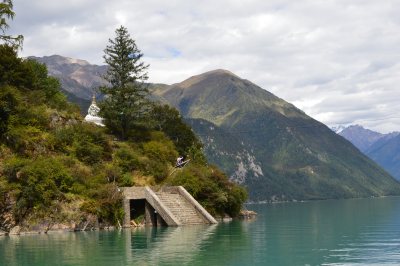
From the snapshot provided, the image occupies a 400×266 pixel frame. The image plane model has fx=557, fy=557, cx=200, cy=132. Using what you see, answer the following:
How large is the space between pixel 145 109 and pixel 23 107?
668 inches

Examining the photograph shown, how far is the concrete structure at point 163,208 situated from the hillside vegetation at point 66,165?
1.50 meters

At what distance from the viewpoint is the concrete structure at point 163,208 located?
44906 millimetres

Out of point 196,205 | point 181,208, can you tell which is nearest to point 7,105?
point 181,208

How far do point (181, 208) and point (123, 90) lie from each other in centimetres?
1875

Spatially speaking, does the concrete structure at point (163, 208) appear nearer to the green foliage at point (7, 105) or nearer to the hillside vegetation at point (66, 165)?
the hillside vegetation at point (66, 165)

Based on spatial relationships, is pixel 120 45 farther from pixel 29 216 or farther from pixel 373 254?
pixel 373 254

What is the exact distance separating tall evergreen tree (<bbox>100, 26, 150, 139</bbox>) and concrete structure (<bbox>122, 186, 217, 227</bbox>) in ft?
48.8

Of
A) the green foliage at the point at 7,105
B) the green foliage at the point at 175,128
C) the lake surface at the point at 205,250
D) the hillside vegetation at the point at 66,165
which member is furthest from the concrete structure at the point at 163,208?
the green foliage at the point at 175,128

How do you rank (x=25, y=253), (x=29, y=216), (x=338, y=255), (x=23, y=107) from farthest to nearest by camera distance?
(x=23, y=107) < (x=29, y=216) < (x=25, y=253) < (x=338, y=255)

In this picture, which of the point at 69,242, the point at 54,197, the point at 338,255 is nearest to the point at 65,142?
the point at 54,197

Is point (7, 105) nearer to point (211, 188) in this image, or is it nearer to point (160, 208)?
point (160, 208)

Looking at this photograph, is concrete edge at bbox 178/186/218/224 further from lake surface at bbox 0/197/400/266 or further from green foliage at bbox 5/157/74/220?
green foliage at bbox 5/157/74/220

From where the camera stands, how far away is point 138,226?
Result: 4628 centimetres

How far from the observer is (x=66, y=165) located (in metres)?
47.7
